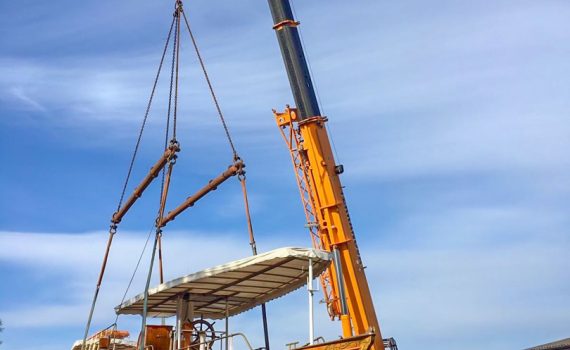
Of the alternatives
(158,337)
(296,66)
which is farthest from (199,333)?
(296,66)

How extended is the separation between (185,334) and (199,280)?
2.17 m

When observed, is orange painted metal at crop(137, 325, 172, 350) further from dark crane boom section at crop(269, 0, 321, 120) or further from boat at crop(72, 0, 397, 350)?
dark crane boom section at crop(269, 0, 321, 120)

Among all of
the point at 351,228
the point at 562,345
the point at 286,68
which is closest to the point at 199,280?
the point at 351,228

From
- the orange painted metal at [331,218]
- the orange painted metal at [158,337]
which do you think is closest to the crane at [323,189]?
the orange painted metal at [331,218]

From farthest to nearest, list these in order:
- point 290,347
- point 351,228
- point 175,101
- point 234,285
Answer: point 351,228
point 175,101
point 234,285
point 290,347

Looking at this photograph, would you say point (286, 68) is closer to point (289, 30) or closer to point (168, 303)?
point (289, 30)

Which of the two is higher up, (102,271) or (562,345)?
(102,271)

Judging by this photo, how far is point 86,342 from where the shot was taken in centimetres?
2206

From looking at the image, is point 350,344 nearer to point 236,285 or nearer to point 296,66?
point 236,285

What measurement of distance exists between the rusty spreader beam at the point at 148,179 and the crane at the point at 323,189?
17.3ft

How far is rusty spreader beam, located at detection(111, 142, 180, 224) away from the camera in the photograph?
19.7 meters

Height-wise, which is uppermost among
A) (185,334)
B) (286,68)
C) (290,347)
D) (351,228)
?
(286,68)

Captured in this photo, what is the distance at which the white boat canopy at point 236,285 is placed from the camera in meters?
15.4

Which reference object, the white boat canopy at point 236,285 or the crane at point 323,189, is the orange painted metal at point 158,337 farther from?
the crane at point 323,189
